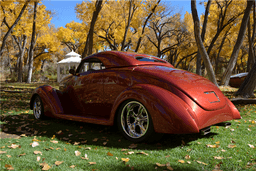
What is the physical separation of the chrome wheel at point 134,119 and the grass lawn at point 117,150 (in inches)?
7.8

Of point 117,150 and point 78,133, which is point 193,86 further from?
point 78,133

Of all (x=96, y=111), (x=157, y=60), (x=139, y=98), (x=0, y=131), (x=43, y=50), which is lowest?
(x=0, y=131)

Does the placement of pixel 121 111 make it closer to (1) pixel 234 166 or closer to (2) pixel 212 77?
(1) pixel 234 166

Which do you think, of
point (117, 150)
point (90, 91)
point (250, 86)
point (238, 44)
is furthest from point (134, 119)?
point (238, 44)

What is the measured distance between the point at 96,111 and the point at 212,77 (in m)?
8.18

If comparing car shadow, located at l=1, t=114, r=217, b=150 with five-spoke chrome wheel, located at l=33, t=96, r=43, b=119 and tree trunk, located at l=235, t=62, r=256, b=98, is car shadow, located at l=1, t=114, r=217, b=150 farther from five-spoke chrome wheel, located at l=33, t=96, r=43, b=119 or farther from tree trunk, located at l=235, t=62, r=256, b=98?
tree trunk, located at l=235, t=62, r=256, b=98

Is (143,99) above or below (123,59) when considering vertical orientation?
below

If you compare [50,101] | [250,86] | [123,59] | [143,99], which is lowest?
[50,101]

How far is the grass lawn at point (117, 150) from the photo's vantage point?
2.69 metres

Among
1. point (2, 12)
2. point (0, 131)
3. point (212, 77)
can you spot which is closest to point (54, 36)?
point (2, 12)

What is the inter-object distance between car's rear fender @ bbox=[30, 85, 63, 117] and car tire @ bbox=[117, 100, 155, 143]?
1912mm

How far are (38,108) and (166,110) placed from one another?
388 centimetres

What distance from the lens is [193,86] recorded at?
3510mm

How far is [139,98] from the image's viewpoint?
3406mm
